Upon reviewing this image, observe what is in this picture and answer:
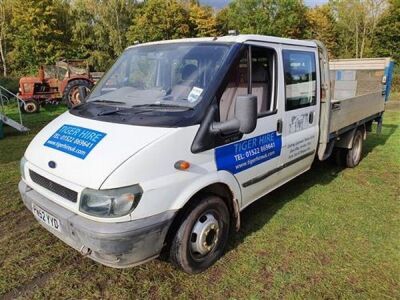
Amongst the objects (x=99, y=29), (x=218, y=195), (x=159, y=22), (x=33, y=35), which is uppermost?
(x=159, y=22)

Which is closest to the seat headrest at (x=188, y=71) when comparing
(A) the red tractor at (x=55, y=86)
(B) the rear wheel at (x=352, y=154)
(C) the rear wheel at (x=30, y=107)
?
(B) the rear wheel at (x=352, y=154)

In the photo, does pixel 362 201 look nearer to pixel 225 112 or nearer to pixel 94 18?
pixel 225 112

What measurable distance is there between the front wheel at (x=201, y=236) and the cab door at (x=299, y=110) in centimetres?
124

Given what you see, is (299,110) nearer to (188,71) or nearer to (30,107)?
(188,71)

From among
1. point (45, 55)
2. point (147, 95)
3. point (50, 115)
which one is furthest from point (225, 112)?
point (45, 55)

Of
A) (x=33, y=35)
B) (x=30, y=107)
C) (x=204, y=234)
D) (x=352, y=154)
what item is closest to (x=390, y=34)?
(x=33, y=35)

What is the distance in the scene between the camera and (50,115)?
12.4 meters

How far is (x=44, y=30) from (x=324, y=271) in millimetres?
30158

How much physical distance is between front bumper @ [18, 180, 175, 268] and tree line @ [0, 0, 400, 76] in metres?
27.8

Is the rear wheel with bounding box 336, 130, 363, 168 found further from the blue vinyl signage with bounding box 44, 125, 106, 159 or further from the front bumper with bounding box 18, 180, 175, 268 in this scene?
the blue vinyl signage with bounding box 44, 125, 106, 159

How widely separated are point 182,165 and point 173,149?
15 centimetres

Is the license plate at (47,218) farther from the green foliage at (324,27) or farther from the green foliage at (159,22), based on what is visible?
the green foliage at (324,27)

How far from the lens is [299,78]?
164 inches

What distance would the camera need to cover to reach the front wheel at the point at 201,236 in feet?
9.59
